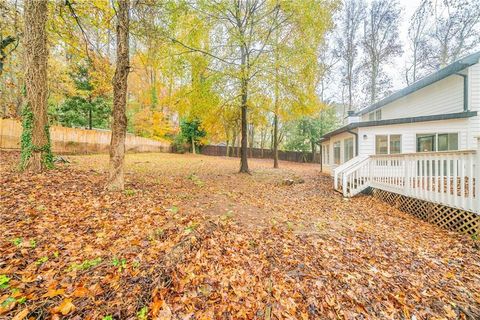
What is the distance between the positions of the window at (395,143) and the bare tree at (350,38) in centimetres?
1303

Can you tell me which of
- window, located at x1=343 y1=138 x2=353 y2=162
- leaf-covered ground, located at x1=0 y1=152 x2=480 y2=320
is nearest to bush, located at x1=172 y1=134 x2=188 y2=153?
window, located at x1=343 y1=138 x2=353 y2=162

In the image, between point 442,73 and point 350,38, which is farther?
point 350,38

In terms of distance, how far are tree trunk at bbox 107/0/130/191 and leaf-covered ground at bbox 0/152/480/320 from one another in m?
0.73

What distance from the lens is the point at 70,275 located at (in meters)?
2.43

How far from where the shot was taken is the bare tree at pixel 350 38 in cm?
1897

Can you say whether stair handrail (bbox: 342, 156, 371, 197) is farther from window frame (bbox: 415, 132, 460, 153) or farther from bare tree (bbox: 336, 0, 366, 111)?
bare tree (bbox: 336, 0, 366, 111)

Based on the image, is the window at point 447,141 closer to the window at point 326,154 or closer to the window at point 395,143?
the window at point 395,143

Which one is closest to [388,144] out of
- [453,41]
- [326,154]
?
[326,154]

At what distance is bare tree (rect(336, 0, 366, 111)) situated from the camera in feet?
62.2

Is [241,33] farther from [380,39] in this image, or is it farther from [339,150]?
[380,39]

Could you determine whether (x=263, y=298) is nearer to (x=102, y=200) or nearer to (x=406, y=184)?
(x=102, y=200)

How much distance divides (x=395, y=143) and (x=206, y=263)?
10.6m

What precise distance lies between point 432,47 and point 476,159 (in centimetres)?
1796

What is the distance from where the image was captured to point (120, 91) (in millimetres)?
5035
